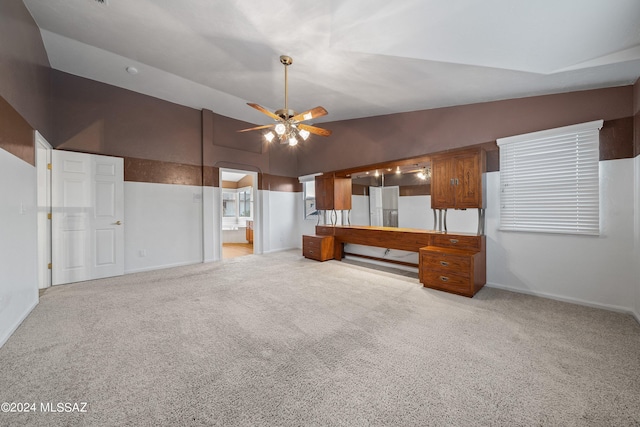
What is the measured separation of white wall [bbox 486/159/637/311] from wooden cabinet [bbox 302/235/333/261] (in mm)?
3015

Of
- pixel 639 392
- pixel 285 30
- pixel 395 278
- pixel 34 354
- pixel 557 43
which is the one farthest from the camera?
pixel 395 278

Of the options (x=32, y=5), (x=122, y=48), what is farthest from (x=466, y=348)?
(x=32, y=5)

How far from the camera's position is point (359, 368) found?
5.87ft

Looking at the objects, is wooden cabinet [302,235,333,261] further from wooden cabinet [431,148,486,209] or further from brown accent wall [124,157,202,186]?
brown accent wall [124,157,202,186]

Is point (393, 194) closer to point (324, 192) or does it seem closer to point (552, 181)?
point (324, 192)

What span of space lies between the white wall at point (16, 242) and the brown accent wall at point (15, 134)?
9 centimetres

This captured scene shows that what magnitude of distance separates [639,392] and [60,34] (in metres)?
6.74

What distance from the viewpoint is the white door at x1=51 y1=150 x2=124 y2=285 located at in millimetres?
3811

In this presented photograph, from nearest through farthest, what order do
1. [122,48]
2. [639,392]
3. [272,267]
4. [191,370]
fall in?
[639,392], [191,370], [122,48], [272,267]

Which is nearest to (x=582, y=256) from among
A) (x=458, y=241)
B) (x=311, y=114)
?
(x=458, y=241)

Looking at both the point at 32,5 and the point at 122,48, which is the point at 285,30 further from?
the point at 32,5

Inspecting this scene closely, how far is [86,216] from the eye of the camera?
404 centimetres

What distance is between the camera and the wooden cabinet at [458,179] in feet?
11.2

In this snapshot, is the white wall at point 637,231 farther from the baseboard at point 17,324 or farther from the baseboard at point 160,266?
the baseboard at point 160,266
